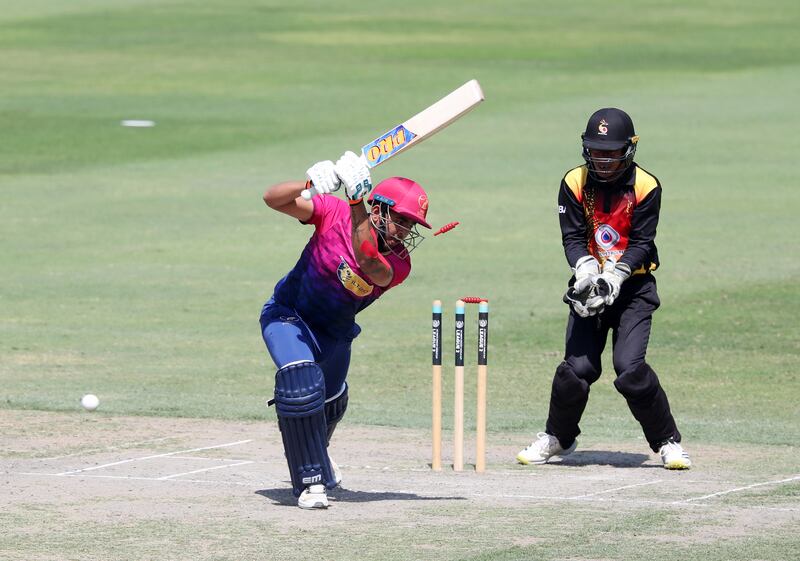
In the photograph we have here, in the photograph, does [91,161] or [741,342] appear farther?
[91,161]

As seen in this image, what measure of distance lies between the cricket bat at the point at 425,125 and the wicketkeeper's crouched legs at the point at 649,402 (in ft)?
6.61

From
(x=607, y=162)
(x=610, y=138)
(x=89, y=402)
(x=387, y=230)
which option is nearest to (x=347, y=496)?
(x=387, y=230)

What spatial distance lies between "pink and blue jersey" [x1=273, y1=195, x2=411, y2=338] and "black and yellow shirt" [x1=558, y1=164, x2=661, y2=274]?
1.58m

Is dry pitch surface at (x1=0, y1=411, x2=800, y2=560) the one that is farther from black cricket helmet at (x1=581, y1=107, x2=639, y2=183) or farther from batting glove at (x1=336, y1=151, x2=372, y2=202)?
black cricket helmet at (x1=581, y1=107, x2=639, y2=183)

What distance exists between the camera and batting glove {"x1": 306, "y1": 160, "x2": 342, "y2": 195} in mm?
8133

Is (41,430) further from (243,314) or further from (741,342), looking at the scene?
(741,342)

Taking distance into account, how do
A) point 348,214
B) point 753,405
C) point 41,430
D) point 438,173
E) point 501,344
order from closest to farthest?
point 348,214, point 41,430, point 753,405, point 501,344, point 438,173

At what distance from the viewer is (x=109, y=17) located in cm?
4797

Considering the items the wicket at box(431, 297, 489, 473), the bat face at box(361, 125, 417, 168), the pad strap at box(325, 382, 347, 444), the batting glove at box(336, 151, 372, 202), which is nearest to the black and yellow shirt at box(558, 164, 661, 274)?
the wicket at box(431, 297, 489, 473)

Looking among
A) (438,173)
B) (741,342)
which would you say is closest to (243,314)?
(741,342)

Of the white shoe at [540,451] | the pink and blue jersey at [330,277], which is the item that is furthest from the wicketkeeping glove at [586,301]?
the pink and blue jersey at [330,277]

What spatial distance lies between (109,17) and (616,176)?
131ft

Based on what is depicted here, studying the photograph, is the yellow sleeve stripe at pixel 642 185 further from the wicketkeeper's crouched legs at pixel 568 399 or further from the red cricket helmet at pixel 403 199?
the red cricket helmet at pixel 403 199

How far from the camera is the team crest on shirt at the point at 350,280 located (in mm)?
8555
